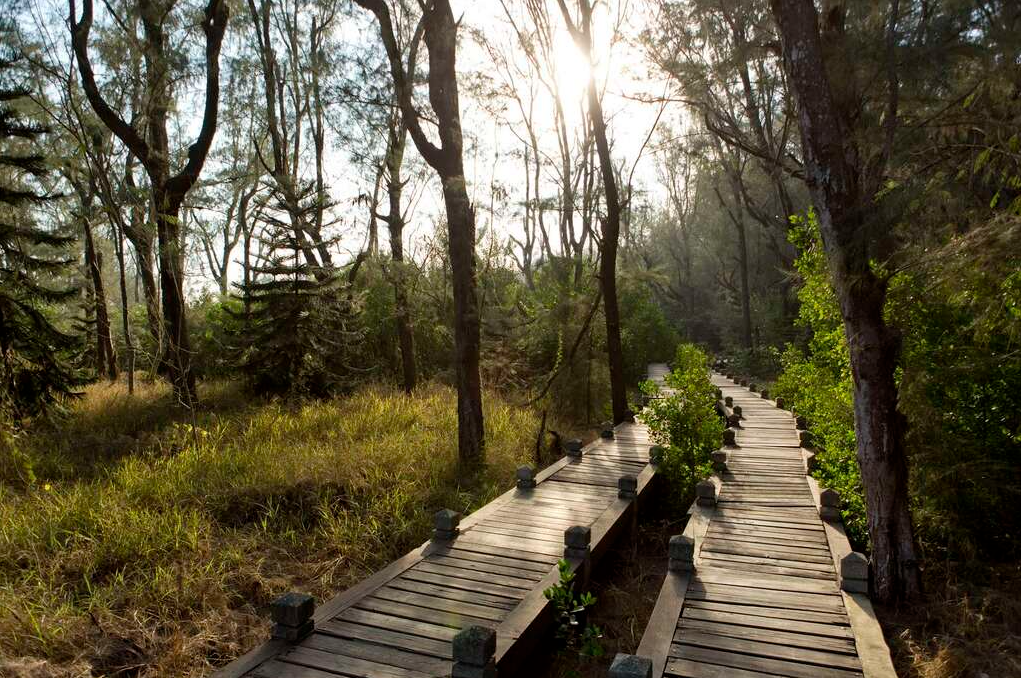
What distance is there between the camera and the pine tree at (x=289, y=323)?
1352cm

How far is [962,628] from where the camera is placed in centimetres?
519

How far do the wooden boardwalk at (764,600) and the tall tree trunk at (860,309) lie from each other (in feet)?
1.83

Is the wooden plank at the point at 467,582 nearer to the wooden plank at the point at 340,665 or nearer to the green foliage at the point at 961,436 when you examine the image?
the wooden plank at the point at 340,665

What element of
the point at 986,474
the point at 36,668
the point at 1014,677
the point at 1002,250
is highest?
the point at 1002,250

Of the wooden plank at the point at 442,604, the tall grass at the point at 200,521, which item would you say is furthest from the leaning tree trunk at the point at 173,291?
the wooden plank at the point at 442,604

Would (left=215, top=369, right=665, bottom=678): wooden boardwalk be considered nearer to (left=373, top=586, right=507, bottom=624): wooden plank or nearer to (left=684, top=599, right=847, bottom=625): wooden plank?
(left=373, top=586, right=507, bottom=624): wooden plank

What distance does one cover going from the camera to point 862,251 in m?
5.14

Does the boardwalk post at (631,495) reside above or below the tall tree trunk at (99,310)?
below

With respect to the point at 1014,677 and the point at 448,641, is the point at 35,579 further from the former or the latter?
the point at 1014,677

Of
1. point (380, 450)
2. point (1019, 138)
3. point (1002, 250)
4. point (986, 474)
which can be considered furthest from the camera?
point (380, 450)

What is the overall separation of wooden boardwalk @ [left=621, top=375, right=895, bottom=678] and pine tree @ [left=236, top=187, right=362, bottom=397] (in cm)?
945

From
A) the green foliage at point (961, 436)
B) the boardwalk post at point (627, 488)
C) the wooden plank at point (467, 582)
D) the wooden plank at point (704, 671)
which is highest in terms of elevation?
the green foliage at point (961, 436)

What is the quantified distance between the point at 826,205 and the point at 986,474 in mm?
3228

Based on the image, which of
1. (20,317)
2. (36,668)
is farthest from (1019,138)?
(20,317)
